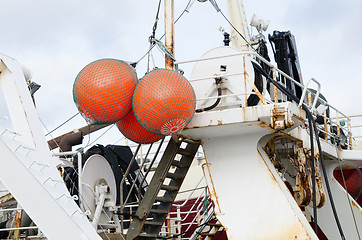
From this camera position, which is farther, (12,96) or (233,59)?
(233,59)

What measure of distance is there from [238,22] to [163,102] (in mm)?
7149

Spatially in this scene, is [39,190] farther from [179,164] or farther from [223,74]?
[223,74]

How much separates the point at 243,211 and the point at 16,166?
13.8 feet

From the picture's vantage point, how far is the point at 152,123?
7211mm

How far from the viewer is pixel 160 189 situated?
8625 mm

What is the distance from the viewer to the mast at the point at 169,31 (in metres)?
8.70

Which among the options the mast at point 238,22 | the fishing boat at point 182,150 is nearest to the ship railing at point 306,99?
the fishing boat at point 182,150

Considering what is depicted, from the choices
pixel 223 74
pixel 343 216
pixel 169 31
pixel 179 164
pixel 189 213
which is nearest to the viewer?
pixel 223 74

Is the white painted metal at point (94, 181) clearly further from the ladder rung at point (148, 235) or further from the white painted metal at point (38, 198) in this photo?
the white painted metal at point (38, 198)

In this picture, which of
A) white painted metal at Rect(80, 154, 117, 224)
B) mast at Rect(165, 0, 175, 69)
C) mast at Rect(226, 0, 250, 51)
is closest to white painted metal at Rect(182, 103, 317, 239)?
mast at Rect(165, 0, 175, 69)

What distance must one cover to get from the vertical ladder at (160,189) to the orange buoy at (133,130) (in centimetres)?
60

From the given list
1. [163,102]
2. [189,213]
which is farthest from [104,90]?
[189,213]

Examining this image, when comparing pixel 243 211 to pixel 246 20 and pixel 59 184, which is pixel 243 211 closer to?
pixel 59 184

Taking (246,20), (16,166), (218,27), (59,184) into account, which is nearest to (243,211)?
(59,184)
